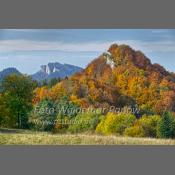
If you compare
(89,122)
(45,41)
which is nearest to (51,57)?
(45,41)

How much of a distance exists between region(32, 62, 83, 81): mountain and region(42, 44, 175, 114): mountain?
0.15 metres

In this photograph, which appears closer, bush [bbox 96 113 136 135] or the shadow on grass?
the shadow on grass

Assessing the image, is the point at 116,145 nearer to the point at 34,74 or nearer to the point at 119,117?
the point at 119,117

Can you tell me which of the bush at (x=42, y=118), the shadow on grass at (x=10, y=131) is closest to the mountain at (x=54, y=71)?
the bush at (x=42, y=118)

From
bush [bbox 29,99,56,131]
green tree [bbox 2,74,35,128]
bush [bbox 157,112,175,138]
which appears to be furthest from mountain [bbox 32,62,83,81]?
bush [bbox 157,112,175,138]

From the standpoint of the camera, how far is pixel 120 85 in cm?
1700

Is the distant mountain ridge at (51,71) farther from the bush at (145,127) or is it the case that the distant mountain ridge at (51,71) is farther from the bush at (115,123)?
the bush at (145,127)

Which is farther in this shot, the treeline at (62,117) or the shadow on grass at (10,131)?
the treeline at (62,117)

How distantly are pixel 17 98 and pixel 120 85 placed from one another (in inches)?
82.8

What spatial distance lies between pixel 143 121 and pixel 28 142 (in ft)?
7.73

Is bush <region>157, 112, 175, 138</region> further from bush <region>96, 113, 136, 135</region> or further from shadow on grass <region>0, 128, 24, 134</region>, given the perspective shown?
shadow on grass <region>0, 128, 24, 134</region>

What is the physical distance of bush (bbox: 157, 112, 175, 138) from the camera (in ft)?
55.4

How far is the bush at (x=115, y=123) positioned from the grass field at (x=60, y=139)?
5.6 inches

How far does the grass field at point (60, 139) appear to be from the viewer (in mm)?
16547
